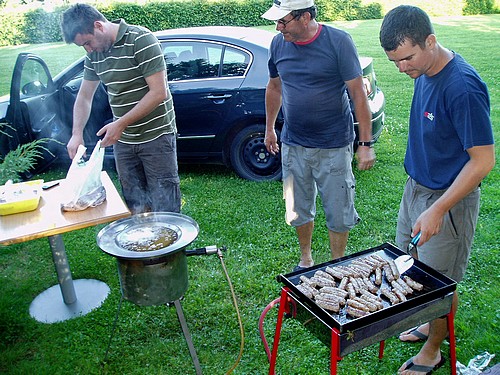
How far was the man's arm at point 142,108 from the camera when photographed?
3432mm

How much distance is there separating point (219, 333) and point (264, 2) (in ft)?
78.3

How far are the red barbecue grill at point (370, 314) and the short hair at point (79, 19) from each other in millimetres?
2365

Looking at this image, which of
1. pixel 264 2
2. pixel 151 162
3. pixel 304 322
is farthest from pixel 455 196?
pixel 264 2

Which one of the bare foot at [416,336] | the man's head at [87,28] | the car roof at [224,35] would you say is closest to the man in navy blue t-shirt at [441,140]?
the bare foot at [416,336]

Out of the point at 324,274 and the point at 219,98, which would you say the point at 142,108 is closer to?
the point at 324,274

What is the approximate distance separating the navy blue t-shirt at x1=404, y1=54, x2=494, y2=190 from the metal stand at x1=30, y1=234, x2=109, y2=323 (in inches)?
106

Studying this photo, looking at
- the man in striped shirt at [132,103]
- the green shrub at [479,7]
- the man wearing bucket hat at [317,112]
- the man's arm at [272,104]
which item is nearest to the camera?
the man wearing bucket hat at [317,112]

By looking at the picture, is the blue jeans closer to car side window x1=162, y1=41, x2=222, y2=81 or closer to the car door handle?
the car door handle

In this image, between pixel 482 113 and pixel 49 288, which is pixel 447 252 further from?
pixel 49 288

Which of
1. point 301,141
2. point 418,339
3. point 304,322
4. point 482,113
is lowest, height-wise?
point 418,339

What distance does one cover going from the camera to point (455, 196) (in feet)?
7.30

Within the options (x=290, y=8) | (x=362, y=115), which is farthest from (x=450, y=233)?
(x=290, y=8)

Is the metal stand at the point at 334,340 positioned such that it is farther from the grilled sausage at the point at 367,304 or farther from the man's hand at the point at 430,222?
the man's hand at the point at 430,222

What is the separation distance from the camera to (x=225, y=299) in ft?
12.2
